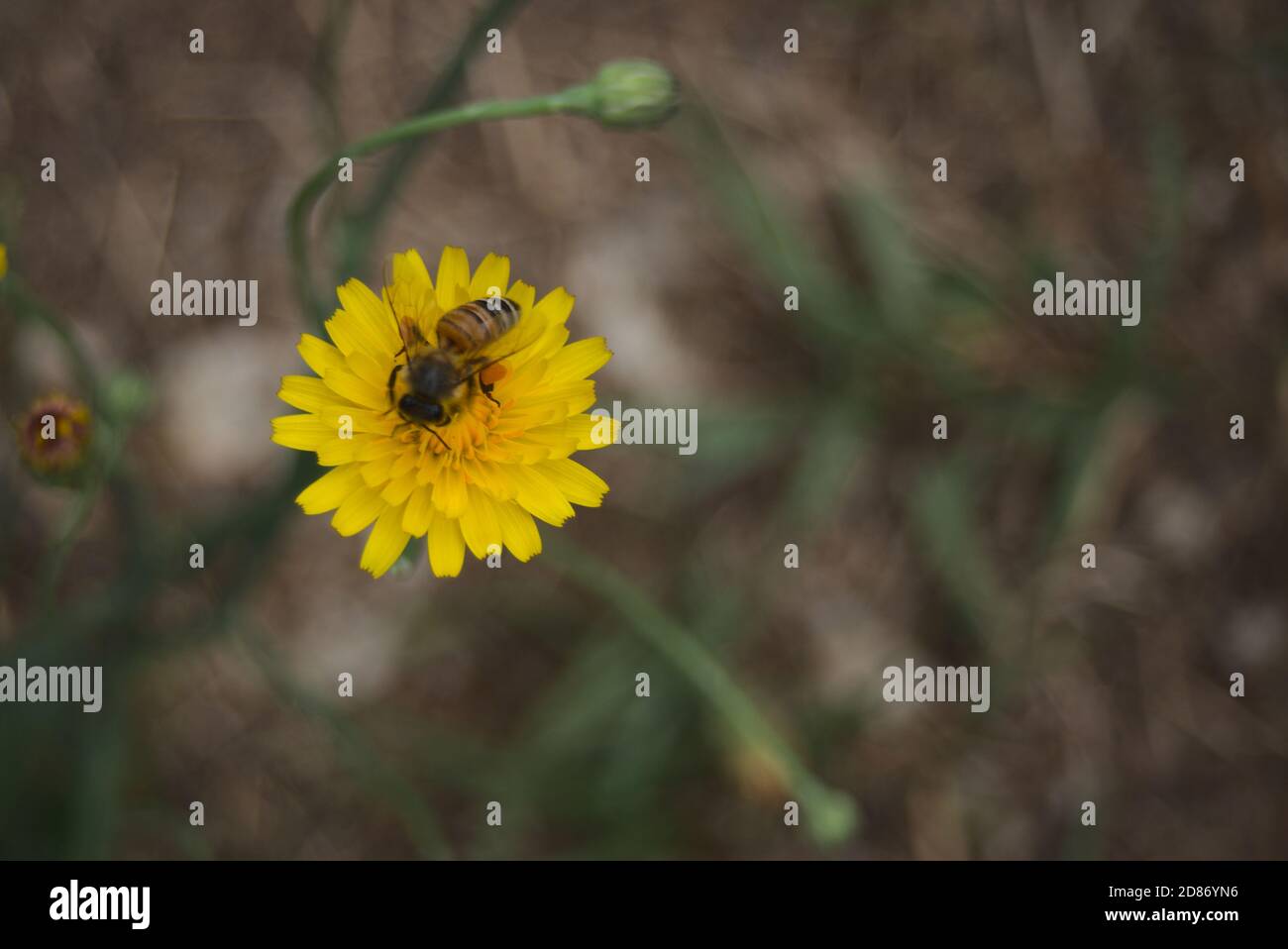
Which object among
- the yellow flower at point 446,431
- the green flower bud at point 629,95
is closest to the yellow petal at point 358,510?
the yellow flower at point 446,431

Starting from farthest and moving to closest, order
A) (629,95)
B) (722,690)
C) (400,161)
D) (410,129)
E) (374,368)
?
(722,690) < (400,161) < (374,368) < (629,95) < (410,129)

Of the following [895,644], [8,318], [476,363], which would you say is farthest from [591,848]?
[8,318]

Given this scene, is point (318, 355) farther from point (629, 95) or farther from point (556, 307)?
point (629, 95)

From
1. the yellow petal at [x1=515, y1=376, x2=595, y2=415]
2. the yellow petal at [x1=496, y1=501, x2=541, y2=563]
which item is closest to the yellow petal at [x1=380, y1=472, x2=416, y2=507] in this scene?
the yellow petal at [x1=496, y1=501, x2=541, y2=563]

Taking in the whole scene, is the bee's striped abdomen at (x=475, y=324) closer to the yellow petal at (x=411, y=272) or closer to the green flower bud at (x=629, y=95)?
the yellow petal at (x=411, y=272)

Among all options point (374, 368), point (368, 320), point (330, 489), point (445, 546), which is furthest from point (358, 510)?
point (368, 320)

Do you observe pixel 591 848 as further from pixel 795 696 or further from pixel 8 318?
pixel 8 318
